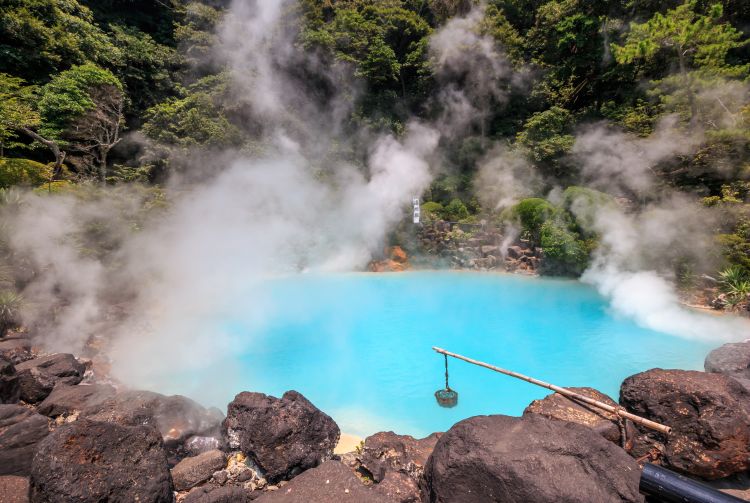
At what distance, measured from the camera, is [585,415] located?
3.54m

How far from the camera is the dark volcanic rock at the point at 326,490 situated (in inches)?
104

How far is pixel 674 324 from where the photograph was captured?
27.5 feet

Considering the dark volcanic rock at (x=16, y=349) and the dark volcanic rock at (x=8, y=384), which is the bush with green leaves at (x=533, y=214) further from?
the dark volcanic rock at (x=16, y=349)

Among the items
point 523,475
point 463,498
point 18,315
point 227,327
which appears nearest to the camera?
point 523,475

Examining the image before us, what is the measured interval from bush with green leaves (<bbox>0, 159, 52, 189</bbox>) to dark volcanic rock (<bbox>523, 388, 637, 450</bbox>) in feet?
46.3

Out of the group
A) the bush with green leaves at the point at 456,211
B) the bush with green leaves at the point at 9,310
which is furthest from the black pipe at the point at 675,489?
the bush with green leaves at the point at 456,211

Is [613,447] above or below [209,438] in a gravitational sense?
above

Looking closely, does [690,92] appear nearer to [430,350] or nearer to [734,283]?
[734,283]

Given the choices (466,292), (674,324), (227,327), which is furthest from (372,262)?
(674,324)

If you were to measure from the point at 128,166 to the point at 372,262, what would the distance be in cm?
1154

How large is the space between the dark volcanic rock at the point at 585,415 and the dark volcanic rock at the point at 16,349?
842cm

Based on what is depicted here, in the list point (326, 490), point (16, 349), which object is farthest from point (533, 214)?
point (16, 349)

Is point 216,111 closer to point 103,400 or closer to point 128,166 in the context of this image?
point 128,166

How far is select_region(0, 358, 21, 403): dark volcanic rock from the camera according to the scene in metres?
4.65
